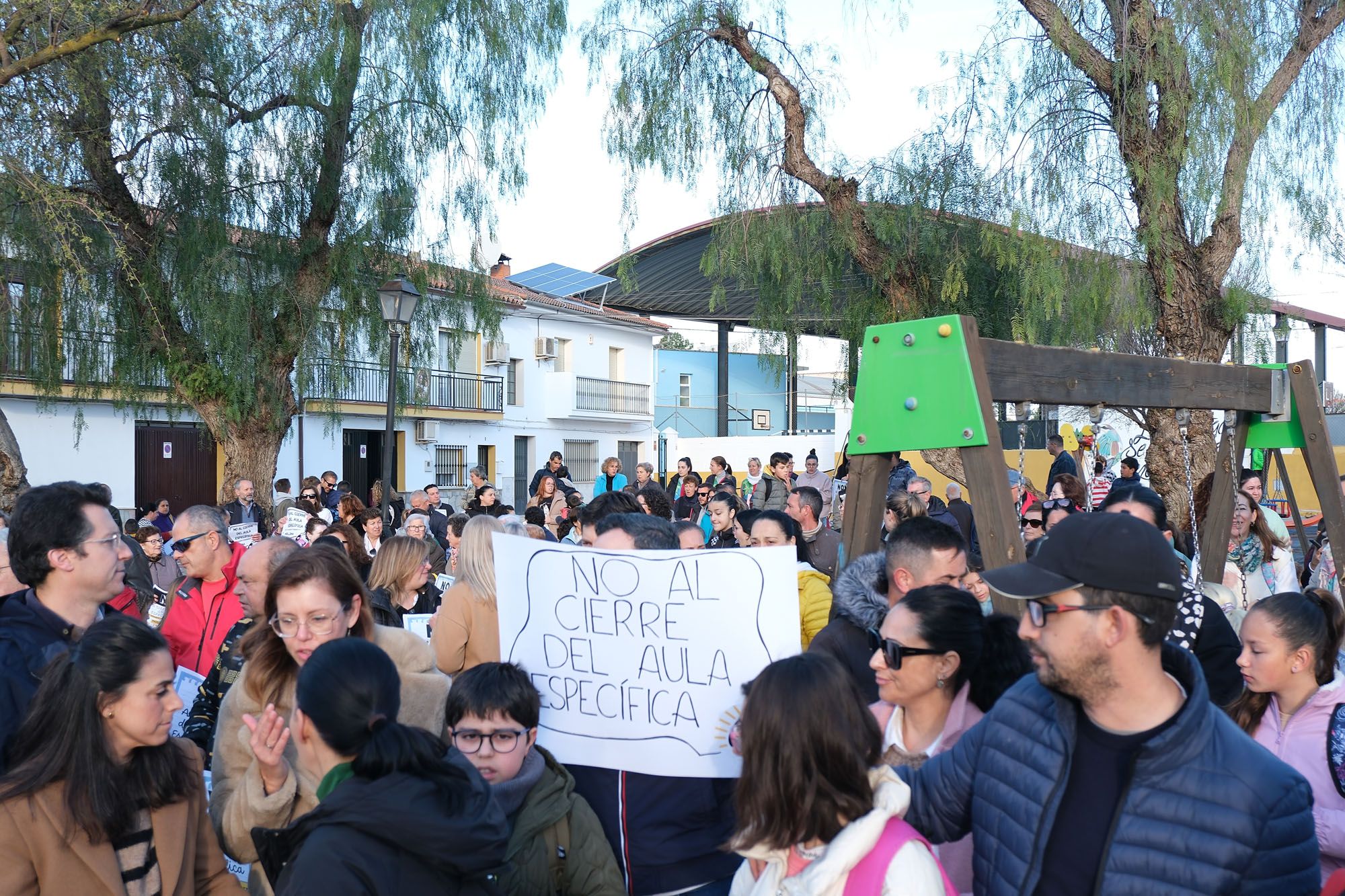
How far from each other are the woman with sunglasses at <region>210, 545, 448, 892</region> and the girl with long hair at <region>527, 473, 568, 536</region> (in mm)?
9095

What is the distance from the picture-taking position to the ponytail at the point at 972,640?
9.05 ft

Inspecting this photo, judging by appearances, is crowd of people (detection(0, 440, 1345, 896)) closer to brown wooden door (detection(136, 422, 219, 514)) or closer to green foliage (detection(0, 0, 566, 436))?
green foliage (detection(0, 0, 566, 436))

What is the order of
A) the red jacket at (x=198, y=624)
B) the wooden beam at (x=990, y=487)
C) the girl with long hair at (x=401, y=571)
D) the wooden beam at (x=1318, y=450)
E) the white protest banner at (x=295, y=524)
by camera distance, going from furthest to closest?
the white protest banner at (x=295, y=524), the wooden beam at (x=1318, y=450), the girl with long hair at (x=401, y=571), the red jacket at (x=198, y=624), the wooden beam at (x=990, y=487)

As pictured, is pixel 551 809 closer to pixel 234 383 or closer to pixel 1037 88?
pixel 1037 88

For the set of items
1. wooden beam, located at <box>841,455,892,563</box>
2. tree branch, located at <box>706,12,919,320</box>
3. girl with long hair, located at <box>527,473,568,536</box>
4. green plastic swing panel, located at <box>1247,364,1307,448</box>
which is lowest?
girl with long hair, located at <box>527,473,568,536</box>

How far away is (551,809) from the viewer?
2.76m

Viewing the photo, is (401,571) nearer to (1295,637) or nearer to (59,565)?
(59,565)

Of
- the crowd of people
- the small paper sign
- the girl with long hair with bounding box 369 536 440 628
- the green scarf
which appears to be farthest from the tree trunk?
the green scarf

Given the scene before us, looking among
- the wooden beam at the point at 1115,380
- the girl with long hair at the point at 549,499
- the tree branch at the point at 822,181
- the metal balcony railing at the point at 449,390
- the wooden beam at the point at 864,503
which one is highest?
the tree branch at the point at 822,181

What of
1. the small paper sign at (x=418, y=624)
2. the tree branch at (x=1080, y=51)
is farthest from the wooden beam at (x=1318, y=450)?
the tree branch at (x=1080, y=51)

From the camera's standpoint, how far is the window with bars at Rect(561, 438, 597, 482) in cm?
3847

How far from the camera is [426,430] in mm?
32250

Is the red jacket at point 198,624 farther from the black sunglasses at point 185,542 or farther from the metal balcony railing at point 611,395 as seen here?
the metal balcony railing at point 611,395

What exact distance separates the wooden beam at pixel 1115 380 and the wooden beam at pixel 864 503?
52 cm
